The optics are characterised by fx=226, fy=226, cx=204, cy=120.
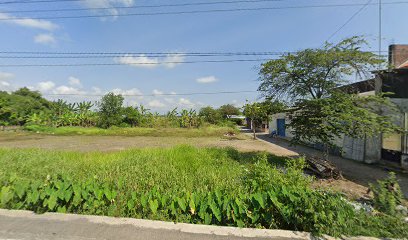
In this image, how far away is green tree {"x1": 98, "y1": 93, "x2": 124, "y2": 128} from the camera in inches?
1438

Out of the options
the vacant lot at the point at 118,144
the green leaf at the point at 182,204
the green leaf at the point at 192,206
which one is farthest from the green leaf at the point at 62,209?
the vacant lot at the point at 118,144

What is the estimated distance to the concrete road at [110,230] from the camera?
2883mm

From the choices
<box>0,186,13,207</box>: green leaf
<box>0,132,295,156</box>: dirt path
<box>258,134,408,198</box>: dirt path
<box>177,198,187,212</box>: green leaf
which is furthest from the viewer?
<box>0,132,295,156</box>: dirt path

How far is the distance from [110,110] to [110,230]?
3712 centimetres

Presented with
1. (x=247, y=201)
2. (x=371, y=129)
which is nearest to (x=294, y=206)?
(x=247, y=201)

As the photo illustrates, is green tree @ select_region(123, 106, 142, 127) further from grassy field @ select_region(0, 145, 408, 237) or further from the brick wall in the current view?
grassy field @ select_region(0, 145, 408, 237)

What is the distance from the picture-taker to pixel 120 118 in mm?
37312

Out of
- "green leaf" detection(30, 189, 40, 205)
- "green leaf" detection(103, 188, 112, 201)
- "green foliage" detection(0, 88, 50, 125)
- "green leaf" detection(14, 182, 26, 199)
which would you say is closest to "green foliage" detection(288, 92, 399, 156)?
"green leaf" detection(103, 188, 112, 201)

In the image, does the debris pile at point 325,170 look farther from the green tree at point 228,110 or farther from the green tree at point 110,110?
the green tree at point 228,110

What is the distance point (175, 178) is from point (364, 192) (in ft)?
17.0

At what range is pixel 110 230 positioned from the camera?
302 cm

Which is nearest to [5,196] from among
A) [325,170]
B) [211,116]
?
[325,170]

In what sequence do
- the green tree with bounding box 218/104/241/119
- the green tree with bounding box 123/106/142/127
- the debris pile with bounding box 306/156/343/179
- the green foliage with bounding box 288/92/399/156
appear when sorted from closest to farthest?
the green foliage with bounding box 288/92/399/156
the debris pile with bounding box 306/156/343/179
the green tree with bounding box 123/106/142/127
the green tree with bounding box 218/104/241/119

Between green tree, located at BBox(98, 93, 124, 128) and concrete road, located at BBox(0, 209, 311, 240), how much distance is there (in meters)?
35.4
